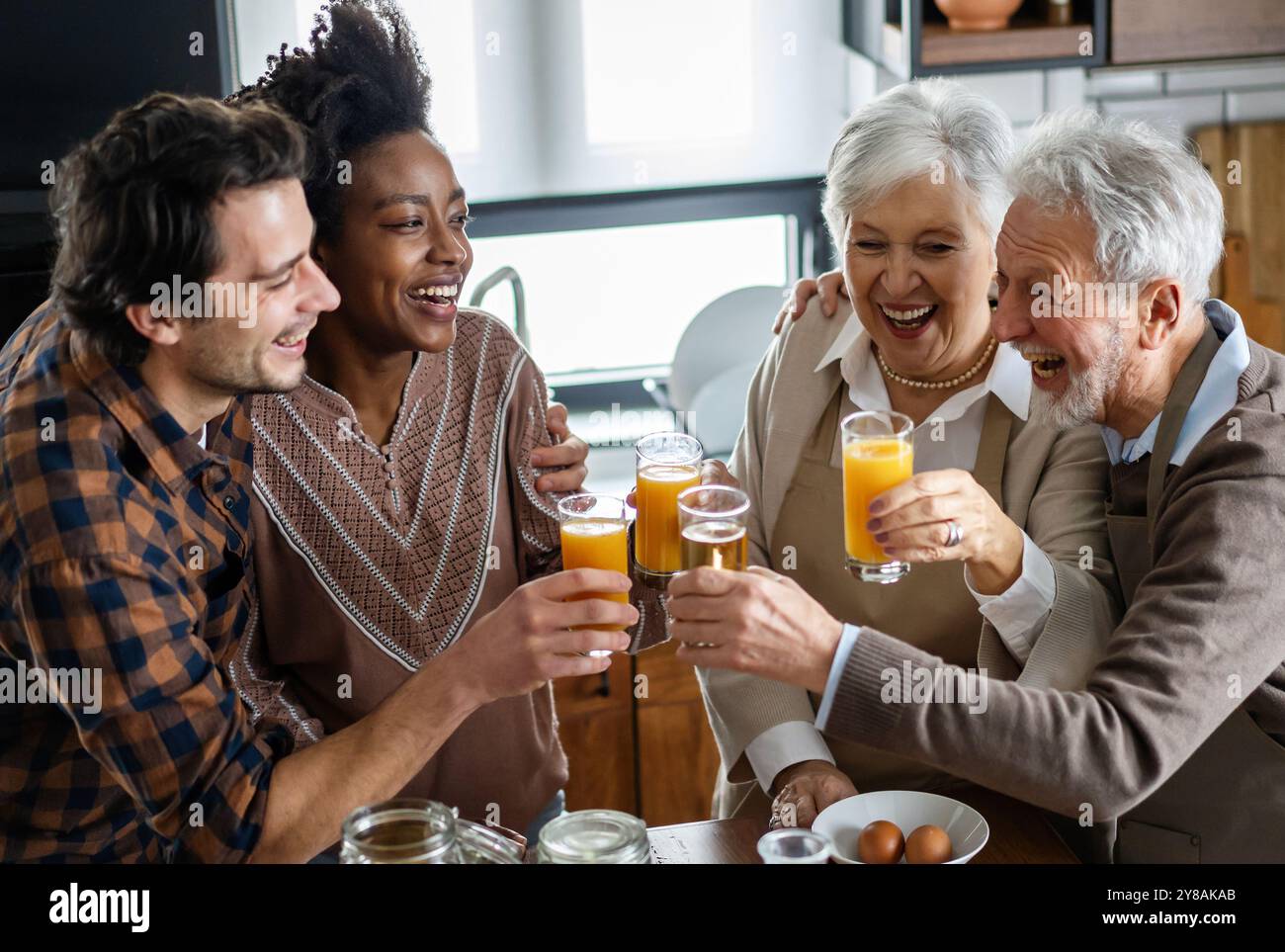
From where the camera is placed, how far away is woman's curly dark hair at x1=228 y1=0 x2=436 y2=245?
1888 mm

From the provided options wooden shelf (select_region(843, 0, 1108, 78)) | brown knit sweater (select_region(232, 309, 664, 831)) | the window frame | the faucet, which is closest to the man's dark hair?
brown knit sweater (select_region(232, 309, 664, 831))

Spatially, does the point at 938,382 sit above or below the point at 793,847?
above

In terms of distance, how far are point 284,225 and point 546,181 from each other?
207cm

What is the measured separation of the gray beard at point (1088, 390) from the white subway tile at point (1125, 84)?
1.89 metres

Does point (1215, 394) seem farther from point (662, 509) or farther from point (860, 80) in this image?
point (860, 80)

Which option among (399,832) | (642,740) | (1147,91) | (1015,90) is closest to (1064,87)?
(1015,90)

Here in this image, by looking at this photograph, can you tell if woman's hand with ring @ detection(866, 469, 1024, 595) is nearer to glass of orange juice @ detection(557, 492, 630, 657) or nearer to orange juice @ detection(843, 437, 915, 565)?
orange juice @ detection(843, 437, 915, 565)

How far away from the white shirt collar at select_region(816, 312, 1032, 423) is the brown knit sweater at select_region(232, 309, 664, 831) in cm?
46

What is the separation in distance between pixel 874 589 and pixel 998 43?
5.12 ft

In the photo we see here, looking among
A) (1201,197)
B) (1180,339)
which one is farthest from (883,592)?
(1201,197)

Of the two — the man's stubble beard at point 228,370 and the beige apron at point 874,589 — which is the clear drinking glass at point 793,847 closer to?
the beige apron at point 874,589

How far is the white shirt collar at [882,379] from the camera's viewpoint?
210 centimetres

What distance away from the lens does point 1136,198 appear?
1785 mm

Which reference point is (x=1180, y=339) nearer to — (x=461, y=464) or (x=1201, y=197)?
(x=1201, y=197)
